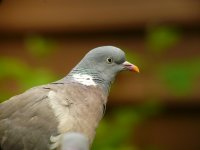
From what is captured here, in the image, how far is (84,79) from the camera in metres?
4.73

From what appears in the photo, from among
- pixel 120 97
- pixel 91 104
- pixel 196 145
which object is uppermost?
pixel 91 104

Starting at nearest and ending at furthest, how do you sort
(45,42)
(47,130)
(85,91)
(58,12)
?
(47,130)
(85,91)
(45,42)
(58,12)

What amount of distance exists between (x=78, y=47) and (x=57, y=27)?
23 cm

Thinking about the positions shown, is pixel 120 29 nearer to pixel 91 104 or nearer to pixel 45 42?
pixel 45 42

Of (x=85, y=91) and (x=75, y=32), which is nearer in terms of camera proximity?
(x=85, y=91)

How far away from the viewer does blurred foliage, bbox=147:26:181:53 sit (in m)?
6.09

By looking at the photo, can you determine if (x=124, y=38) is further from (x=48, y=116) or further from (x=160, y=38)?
(x=48, y=116)

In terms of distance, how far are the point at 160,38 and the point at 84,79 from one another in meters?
1.48

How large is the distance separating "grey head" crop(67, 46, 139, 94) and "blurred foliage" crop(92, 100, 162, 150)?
0.89 meters

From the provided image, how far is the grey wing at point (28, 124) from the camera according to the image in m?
4.35

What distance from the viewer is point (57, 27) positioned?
682cm

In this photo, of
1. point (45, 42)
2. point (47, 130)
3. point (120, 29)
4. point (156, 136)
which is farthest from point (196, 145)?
point (47, 130)

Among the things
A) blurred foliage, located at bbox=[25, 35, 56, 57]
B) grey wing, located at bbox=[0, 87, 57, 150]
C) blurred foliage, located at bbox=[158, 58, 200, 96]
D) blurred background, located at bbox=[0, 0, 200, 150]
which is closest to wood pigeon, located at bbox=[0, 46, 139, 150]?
grey wing, located at bbox=[0, 87, 57, 150]

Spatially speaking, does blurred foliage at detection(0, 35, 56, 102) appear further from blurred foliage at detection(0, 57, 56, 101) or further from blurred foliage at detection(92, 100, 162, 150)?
blurred foliage at detection(92, 100, 162, 150)
